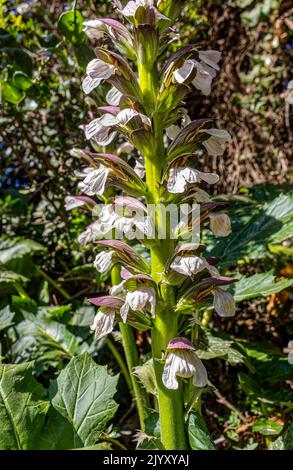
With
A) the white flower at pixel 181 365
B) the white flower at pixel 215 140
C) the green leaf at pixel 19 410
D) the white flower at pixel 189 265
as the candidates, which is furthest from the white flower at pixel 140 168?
the green leaf at pixel 19 410

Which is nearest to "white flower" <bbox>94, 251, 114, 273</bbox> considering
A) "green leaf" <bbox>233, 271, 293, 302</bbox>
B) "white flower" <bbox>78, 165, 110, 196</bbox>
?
"white flower" <bbox>78, 165, 110, 196</bbox>

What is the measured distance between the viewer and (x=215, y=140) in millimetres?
1217

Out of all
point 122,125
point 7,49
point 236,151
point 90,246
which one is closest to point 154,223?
point 122,125

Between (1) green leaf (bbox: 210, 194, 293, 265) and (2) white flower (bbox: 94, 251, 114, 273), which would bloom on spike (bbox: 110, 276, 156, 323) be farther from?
(1) green leaf (bbox: 210, 194, 293, 265)

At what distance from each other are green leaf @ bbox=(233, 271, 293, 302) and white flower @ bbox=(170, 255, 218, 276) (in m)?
0.45

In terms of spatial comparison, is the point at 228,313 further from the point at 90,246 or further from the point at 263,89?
the point at 263,89

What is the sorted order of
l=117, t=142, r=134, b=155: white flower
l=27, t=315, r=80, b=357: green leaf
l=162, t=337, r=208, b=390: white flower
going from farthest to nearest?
l=27, t=315, r=80, b=357: green leaf
l=117, t=142, r=134, b=155: white flower
l=162, t=337, r=208, b=390: white flower

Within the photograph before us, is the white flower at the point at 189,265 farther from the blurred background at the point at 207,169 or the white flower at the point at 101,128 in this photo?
the blurred background at the point at 207,169

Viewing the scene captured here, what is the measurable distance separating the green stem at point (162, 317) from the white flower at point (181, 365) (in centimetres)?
6

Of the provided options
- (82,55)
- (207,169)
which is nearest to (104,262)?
(82,55)

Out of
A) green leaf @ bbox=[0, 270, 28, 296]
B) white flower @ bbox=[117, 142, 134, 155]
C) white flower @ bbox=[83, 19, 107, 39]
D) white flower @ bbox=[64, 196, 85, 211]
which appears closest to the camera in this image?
white flower @ bbox=[83, 19, 107, 39]

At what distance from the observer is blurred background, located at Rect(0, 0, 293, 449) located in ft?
6.07

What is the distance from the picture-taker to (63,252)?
2586 millimetres

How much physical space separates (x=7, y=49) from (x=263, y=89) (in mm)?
1383
